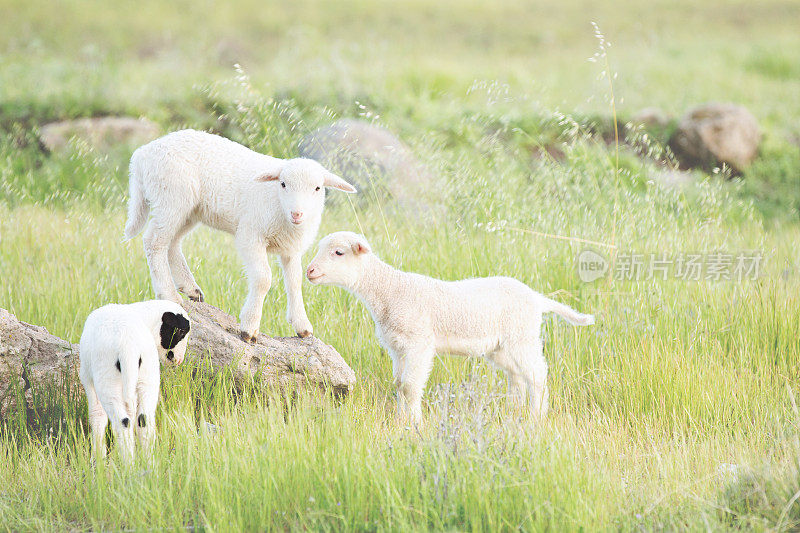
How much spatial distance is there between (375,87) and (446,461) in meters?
13.0

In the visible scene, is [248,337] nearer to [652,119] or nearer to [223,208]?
[223,208]

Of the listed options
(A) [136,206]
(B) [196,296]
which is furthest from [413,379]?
(A) [136,206]

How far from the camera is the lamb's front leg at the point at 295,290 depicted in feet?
16.0

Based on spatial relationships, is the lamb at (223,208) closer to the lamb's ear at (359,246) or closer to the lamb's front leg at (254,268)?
the lamb's front leg at (254,268)

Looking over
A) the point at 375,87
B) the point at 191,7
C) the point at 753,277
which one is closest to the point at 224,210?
the point at 753,277

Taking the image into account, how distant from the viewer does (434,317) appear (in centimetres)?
473

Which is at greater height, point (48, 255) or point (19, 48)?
point (19, 48)

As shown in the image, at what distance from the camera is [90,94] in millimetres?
14531

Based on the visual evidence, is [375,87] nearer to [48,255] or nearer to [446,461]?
[48,255]

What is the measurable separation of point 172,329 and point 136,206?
1084 millimetres

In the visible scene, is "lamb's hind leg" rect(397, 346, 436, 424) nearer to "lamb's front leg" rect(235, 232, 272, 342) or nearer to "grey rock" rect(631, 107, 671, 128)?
"lamb's front leg" rect(235, 232, 272, 342)

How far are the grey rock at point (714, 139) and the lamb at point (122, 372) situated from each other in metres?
12.7

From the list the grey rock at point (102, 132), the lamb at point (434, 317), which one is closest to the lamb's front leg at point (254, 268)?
the lamb at point (434, 317)

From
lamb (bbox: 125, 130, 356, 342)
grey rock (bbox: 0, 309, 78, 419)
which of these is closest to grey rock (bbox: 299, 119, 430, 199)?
lamb (bbox: 125, 130, 356, 342)
